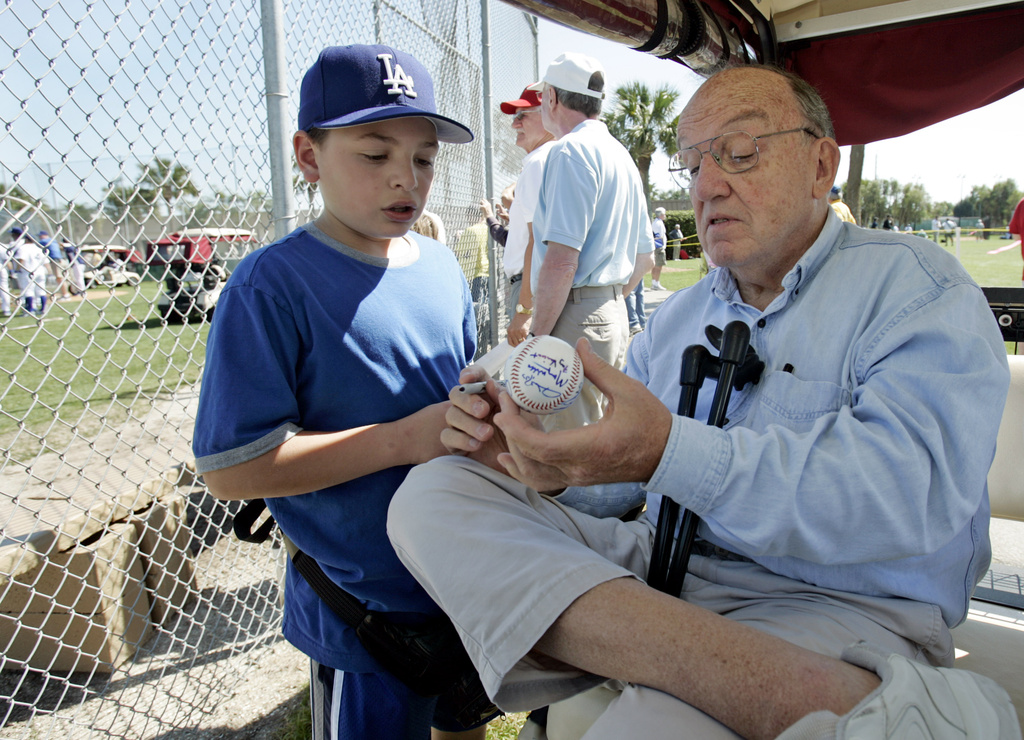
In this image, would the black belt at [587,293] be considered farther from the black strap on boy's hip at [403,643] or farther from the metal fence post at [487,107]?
the black strap on boy's hip at [403,643]

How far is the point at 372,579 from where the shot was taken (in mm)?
1594

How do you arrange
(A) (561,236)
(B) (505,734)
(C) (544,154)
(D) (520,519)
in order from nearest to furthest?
(D) (520,519) → (B) (505,734) → (A) (561,236) → (C) (544,154)

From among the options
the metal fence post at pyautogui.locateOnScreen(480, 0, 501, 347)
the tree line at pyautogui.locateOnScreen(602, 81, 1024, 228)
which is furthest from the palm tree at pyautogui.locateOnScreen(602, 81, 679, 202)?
the metal fence post at pyautogui.locateOnScreen(480, 0, 501, 347)

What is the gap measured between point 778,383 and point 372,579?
1.16 m

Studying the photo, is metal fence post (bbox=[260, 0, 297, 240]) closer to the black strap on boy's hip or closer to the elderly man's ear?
the black strap on boy's hip

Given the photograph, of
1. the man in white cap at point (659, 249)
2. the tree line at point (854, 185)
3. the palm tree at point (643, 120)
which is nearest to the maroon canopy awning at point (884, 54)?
the tree line at point (854, 185)

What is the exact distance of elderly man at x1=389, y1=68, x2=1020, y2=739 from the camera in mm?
1073

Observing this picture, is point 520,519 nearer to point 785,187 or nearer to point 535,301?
point 785,187

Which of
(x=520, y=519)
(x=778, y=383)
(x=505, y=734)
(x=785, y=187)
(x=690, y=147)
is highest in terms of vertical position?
(x=690, y=147)

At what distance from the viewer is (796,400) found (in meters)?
→ 1.51

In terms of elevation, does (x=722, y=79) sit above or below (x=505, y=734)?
above

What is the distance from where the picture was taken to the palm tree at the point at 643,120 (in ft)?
111

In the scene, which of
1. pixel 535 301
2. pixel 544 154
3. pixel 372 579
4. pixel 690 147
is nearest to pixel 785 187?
pixel 690 147

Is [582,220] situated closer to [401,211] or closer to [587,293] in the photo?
[587,293]
